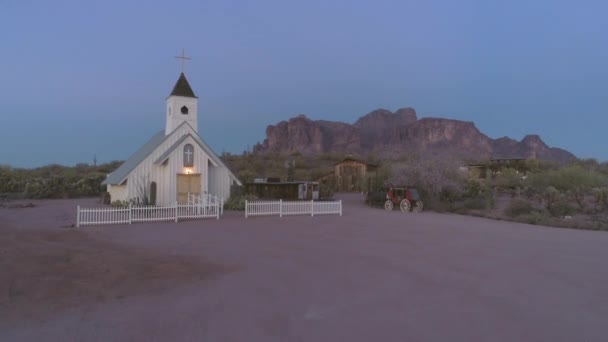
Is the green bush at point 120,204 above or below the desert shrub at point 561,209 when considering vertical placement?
above

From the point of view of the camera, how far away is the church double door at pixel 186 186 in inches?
845

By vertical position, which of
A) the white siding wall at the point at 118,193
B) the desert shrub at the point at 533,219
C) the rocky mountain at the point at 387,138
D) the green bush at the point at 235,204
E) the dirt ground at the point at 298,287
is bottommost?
the dirt ground at the point at 298,287

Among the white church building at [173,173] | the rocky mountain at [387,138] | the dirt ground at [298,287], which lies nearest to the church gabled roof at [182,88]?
the white church building at [173,173]

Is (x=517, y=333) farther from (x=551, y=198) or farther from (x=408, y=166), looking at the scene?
(x=408, y=166)

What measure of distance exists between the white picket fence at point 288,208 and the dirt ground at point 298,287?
6083 millimetres

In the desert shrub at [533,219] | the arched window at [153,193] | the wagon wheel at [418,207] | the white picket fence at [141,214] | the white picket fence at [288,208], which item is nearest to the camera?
the white picket fence at [141,214]

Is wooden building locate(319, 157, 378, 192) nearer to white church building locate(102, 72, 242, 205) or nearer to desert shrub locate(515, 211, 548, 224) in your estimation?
white church building locate(102, 72, 242, 205)

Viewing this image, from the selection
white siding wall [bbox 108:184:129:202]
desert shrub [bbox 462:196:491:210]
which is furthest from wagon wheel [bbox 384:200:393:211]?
white siding wall [bbox 108:184:129:202]

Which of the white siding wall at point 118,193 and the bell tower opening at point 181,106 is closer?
the white siding wall at point 118,193

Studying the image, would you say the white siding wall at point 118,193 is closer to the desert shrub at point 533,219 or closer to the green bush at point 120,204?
the green bush at point 120,204

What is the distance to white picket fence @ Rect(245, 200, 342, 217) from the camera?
19786 millimetres

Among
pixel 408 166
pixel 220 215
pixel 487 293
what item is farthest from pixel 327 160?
pixel 487 293

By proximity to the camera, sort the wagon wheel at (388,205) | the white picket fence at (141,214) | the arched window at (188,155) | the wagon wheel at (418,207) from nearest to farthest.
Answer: the white picket fence at (141,214), the arched window at (188,155), the wagon wheel at (418,207), the wagon wheel at (388,205)

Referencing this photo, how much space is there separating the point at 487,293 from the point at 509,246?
5.87 metres
